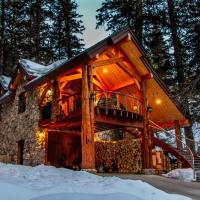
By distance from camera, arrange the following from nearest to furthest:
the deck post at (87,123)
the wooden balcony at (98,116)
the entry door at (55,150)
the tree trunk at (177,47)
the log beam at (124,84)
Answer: the deck post at (87,123) < the wooden balcony at (98,116) < the log beam at (124,84) < the entry door at (55,150) < the tree trunk at (177,47)

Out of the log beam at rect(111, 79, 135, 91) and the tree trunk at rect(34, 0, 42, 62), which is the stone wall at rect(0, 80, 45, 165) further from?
the tree trunk at rect(34, 0, 42, 62)

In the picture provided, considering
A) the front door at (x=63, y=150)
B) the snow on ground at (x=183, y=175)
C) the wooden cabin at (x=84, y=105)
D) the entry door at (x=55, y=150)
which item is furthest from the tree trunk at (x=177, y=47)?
the entry door at (x=55, y=150)

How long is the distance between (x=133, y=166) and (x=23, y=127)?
7037 mm

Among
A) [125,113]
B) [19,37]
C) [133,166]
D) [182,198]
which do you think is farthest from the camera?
[19,37]

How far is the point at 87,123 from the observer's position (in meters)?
11.9

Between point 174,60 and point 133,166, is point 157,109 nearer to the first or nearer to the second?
point 133,166

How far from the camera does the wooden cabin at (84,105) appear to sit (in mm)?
12844

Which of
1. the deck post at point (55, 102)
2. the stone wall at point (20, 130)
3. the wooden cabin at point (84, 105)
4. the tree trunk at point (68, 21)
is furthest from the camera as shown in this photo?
the tree trunk at point (68, 21)

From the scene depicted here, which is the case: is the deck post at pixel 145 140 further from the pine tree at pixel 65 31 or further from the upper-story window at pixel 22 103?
the pine tree at pixel 65 31

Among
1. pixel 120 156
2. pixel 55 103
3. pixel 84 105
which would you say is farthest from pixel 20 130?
pixel 84 105

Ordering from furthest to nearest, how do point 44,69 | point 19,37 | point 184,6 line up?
1. point 19,37
2. point 184,6
3. point 44,69

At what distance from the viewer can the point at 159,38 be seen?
877 inches

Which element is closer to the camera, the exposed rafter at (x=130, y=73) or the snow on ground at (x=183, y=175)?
the snow on ground at (x=183, y=175)

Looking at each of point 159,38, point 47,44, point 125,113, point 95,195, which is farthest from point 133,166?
point 47,44
